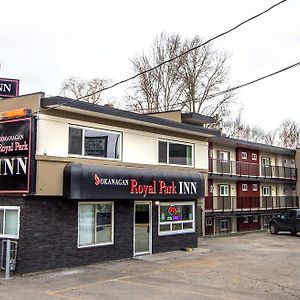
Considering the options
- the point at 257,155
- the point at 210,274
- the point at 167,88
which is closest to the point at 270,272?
the point at 210,274

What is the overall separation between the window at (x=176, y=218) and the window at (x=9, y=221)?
6970 millimetres

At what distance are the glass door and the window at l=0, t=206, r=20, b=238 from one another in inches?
210

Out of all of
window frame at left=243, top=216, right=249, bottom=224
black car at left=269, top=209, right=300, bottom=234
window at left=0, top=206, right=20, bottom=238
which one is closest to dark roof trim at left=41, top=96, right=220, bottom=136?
window at left=0, top=206, right=20, bottom=238

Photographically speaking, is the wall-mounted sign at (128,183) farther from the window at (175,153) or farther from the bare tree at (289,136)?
the bare tree at (289,136)

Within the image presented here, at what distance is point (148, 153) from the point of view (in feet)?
65.2

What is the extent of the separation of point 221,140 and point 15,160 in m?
19.3

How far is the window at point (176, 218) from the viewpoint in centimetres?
2070

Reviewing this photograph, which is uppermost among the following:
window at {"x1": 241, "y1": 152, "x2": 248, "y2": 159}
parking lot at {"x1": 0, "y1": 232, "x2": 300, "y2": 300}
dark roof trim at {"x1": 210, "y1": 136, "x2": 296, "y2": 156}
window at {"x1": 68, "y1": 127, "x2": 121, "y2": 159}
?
dark roof trim at {"x1": 210, "y1": 136, "x2": 296, "y2": 156}

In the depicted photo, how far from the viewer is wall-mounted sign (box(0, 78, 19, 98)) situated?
19.9 meters

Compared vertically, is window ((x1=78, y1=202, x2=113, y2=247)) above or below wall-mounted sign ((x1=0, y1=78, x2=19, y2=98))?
below

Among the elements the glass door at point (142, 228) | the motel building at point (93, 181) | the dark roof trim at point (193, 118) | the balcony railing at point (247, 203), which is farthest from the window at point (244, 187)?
the glass door at point (142, 228)

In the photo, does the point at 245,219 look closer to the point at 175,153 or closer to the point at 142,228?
the point at 175,153

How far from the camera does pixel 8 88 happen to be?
20.0 m

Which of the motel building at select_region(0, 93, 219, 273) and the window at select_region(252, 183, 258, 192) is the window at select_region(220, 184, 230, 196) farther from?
the motel building at select_region(0, 93, 219, 273)
